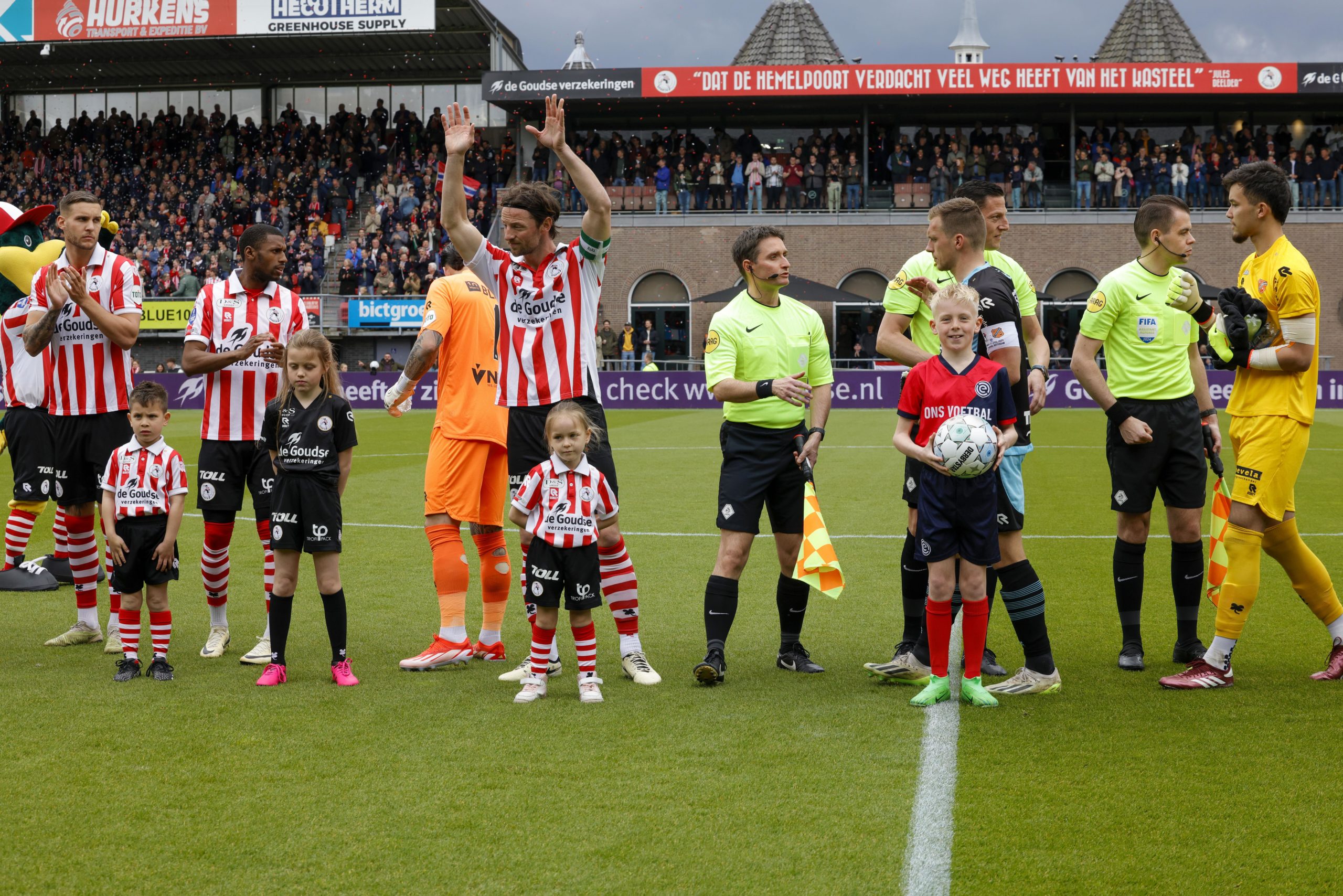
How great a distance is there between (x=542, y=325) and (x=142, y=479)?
78.5 inches

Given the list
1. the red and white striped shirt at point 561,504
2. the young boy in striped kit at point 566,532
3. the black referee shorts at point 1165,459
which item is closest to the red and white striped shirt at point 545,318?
the young boy in striped kit at point 566,532

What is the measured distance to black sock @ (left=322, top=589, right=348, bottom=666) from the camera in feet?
18.6

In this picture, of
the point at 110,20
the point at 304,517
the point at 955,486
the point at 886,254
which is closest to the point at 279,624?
the point at 304,517

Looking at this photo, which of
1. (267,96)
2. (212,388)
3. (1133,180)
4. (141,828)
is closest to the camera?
(141,828)

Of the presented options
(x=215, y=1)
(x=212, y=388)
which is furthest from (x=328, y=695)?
(x=215, y=1)

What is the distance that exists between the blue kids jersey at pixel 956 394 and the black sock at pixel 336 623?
2.66m

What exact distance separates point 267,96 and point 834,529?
131 feet

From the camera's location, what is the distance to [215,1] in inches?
1487

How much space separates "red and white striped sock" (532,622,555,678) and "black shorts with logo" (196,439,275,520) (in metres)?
1.76

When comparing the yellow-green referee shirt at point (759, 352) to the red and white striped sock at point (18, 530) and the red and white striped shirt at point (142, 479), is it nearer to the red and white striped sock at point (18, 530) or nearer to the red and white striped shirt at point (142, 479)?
the red and white striped shirt at point (142, 479)

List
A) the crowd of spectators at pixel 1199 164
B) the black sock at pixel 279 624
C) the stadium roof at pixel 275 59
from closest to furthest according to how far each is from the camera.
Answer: the black sock at pixel 279 624 < the crowd of spectators at pixel 1199 164 < the stadium roof at pixel 275 59

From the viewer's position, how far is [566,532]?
17.6 feet

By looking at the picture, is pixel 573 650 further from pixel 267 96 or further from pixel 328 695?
pixel 267 96

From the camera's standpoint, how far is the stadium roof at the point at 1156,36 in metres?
55.1
